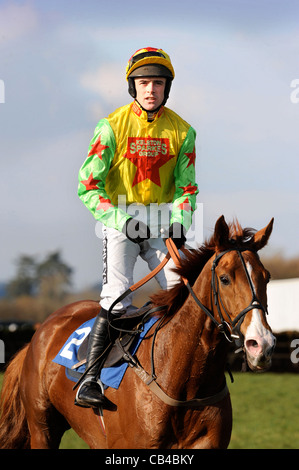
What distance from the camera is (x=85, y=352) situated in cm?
509

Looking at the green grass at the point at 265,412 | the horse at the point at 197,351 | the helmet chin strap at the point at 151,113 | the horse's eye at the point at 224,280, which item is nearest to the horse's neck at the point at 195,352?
the horse at the point at 197,351

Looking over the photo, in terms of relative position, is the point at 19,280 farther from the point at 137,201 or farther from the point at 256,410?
the point at 137,201

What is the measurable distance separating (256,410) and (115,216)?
376 inches

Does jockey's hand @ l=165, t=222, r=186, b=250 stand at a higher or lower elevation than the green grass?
higher

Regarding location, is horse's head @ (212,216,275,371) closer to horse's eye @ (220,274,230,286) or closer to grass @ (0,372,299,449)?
horse's eye @ (220,274,230,286)

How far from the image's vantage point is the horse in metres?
3.84

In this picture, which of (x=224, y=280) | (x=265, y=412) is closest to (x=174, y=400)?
(x=224, y=280)

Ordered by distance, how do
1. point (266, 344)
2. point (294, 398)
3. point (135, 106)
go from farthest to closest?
point (294, 398) → point (135, 106) → point (266, 344)

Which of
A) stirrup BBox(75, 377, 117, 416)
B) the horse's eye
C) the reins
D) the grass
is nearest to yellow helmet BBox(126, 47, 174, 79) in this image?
the reins

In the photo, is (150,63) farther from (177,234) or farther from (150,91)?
(177,234)

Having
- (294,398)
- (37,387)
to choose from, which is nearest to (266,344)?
(37,387)

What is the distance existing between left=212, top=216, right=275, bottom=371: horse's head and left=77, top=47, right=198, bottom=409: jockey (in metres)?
0.68
